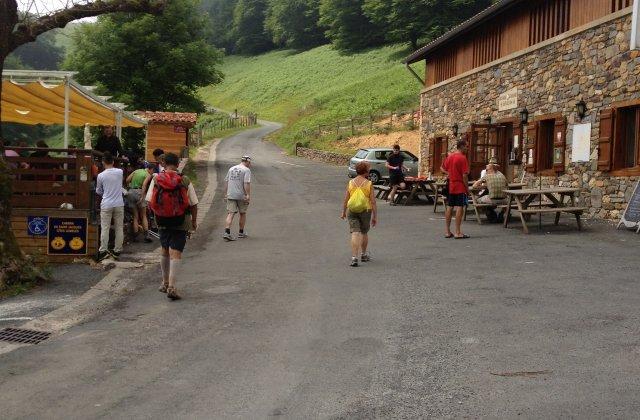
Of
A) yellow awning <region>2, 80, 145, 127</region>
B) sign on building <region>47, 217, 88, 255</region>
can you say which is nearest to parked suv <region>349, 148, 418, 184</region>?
yellow awning <region>2, 80, 145, 127</region>

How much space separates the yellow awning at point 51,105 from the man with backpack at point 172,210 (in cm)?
475

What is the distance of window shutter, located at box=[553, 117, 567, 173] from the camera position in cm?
1720

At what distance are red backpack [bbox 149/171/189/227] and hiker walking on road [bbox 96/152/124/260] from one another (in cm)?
340

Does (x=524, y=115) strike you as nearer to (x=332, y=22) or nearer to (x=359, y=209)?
(x=359, y=209)

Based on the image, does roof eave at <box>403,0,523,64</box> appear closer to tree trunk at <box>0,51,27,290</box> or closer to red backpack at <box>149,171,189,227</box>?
red backpack at <box>149,171,189,227</box>

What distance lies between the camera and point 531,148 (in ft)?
62.4

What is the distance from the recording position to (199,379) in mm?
5422

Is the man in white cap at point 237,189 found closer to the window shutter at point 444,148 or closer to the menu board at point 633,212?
the menu board at point 633,212

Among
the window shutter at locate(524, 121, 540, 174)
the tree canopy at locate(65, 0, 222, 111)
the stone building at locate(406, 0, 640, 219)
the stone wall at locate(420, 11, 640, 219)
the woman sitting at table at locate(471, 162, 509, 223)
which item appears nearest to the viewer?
the stone wall at locate(420, 11, 640, 219)

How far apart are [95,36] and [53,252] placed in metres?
26.5

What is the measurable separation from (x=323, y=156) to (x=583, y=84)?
26.7 meters

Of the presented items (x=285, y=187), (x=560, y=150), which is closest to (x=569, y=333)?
(x=560, y=150)

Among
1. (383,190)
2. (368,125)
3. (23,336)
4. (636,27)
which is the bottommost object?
(23,336)

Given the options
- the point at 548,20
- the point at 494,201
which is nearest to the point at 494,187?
the point at 494,201
